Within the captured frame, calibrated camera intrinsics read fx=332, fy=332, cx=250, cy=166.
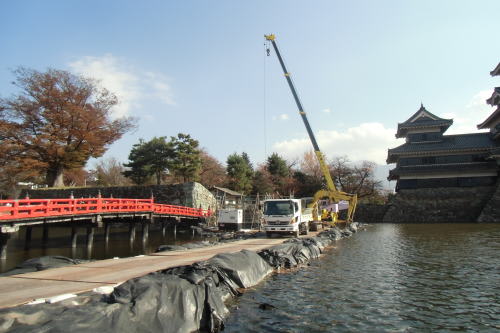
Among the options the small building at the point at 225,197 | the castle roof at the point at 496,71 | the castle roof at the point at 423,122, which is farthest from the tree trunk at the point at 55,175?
the castle roof at the point at 496,71

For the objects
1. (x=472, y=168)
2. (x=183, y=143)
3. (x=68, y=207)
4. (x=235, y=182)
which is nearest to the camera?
(x=68, y=207)

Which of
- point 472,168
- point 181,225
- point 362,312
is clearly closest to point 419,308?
point 362,312

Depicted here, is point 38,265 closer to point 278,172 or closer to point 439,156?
point 439,156

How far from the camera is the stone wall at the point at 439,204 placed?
131 ft

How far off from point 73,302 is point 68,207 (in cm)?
1609

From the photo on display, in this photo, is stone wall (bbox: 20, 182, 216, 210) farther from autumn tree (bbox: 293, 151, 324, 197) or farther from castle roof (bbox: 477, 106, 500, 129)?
castle roof (bbox: 477, 106, 500, 129)

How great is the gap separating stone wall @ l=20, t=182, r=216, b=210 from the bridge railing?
3.05 m

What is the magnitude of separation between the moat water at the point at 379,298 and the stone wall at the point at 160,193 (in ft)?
88.0

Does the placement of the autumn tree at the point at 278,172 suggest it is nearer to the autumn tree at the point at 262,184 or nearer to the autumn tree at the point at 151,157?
the autumn tree at the point at 262,184

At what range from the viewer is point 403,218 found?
1684 inches

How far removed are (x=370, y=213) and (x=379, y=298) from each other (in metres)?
41.3

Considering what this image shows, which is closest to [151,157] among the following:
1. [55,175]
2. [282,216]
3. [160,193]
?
[160,193]

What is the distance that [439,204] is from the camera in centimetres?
4131

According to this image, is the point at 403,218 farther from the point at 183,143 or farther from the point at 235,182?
the point at 183,143
